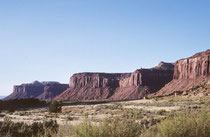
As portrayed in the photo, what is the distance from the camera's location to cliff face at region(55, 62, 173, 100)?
137250mm

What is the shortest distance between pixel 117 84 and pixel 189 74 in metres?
71.5

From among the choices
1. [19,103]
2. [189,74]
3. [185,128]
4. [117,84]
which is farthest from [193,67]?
[185,128]

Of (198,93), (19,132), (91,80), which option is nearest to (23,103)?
(198,93)

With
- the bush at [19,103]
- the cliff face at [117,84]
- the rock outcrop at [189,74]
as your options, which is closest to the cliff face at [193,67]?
the rock outcrop at [189,74]

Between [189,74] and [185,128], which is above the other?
[189,74]

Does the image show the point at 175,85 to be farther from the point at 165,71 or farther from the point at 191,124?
the point at 191,124

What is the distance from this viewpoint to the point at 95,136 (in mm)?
6715

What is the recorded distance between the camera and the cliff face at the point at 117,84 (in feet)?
450

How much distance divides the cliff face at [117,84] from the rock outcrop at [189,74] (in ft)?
76.8

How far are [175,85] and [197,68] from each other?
12.1m

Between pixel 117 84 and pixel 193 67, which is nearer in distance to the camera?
pixel 193 67

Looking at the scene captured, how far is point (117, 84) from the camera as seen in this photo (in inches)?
6619

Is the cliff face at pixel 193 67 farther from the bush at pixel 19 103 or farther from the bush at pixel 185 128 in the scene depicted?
the bush at pixel 185 128

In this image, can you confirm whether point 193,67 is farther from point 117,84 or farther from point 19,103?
point 19,103
